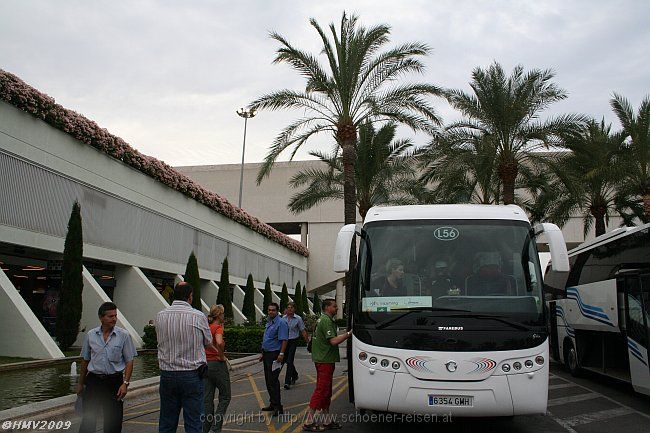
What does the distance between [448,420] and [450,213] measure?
2.76 metres

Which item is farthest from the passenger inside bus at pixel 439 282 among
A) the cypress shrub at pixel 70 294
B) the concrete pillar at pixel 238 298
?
the concrete pillar at pixel 238 298

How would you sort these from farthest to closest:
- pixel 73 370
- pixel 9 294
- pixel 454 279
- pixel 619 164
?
pixel 619 164, pixel 9 294, pixel 73 370, pixel 454 279

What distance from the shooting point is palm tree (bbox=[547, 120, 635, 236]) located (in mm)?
23016

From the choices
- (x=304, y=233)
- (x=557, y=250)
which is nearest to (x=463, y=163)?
(x=557, y=250)

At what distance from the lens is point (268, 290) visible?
129ft

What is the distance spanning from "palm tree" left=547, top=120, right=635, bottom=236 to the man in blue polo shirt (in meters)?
16.1

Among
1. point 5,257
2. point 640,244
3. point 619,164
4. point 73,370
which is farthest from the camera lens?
point 619,164

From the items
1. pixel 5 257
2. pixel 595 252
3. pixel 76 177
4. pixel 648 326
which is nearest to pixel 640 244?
pixel 648 326

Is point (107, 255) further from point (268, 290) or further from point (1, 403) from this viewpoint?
point (268, 290)

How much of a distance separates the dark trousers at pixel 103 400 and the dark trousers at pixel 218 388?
4.80 feet

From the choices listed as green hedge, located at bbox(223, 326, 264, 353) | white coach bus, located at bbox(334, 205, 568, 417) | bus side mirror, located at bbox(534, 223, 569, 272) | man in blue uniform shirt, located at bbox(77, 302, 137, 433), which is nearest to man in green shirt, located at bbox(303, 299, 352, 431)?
white coach bus, located at bbox(334, 205, 568, 417)

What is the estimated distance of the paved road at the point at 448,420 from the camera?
26.6 ft

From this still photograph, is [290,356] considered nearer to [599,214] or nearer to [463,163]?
[463,163]

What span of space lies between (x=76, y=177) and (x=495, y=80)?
15578mm
